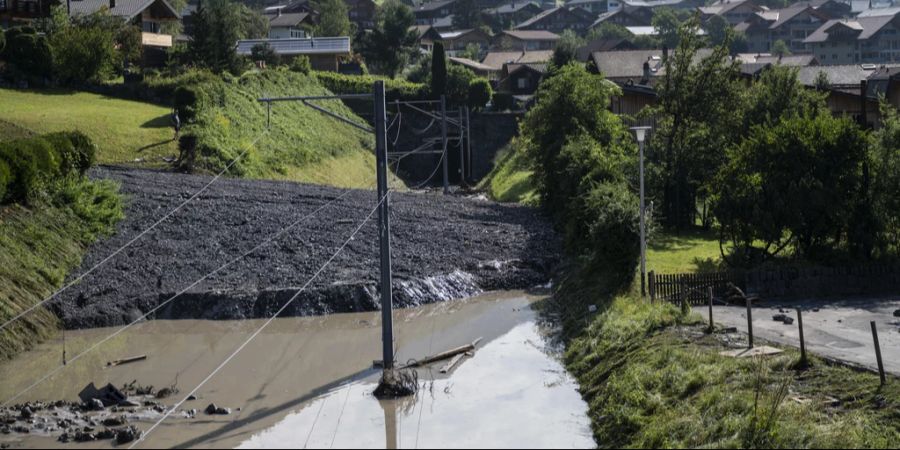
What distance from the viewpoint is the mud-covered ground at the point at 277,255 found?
31.0m

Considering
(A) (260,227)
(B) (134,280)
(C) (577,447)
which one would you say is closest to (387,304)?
(C) (577,447)

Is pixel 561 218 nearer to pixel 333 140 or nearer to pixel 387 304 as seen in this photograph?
pixel 387 304

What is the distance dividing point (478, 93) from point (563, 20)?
8612cm

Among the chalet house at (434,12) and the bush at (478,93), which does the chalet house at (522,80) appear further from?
the chalet house at (434,12)

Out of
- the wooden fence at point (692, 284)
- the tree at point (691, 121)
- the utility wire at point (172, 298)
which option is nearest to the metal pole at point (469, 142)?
the utility wire at point (172, 298)

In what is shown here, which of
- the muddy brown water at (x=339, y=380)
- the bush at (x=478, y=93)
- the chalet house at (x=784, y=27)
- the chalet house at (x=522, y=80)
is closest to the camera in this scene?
the muddy brown water at (x=339, y=380)

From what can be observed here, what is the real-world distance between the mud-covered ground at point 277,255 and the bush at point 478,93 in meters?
30.4

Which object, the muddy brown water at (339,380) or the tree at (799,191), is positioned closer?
the muddy brown water at (339,380)

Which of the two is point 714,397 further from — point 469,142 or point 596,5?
point 596,5

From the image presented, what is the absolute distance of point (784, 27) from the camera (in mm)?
143750

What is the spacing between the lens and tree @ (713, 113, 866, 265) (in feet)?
103

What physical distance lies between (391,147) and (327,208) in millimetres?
33577

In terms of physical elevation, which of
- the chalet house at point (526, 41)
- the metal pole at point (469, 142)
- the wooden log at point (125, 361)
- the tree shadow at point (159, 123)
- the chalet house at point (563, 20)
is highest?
the chalet house at point (563, 20)

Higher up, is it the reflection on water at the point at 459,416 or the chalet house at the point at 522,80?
the chalet house at the point at 522,80
